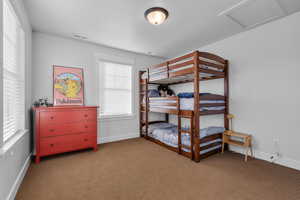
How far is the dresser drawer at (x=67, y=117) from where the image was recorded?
2.46 metres

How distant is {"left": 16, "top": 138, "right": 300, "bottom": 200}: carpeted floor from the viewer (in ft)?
5.21

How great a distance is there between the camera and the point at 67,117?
105 inches

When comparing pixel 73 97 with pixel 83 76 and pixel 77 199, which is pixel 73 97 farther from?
pixel 77 199

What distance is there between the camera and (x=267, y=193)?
5.28ft

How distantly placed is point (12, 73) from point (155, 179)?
248cm

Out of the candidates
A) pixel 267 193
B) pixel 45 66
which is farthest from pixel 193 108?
pixel 45 66

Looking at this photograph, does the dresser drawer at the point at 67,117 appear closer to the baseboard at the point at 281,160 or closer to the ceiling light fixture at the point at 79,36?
the ceiling light fixture at the point at 79,36

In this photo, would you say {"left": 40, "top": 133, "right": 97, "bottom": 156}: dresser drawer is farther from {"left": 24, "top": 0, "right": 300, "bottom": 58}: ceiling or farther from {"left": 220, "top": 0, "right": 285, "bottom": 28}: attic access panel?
{"left": 220, "top": 0, "right": 285, "bottom": 28}: attic access panel

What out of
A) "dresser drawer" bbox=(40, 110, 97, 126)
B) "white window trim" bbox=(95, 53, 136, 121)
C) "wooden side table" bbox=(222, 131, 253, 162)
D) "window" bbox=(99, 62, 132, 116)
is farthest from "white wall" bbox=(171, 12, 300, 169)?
"dresser drawer" bbox=(40, 110, 97, 126)

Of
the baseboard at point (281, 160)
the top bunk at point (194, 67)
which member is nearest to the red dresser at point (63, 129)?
the top bunk at point (194, 67)

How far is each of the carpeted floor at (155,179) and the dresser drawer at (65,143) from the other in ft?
0.54

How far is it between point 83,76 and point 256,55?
372 centimetres

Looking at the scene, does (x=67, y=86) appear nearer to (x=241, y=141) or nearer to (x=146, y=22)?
(x=146, y=22)

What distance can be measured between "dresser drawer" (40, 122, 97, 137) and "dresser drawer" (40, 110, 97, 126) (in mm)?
70
